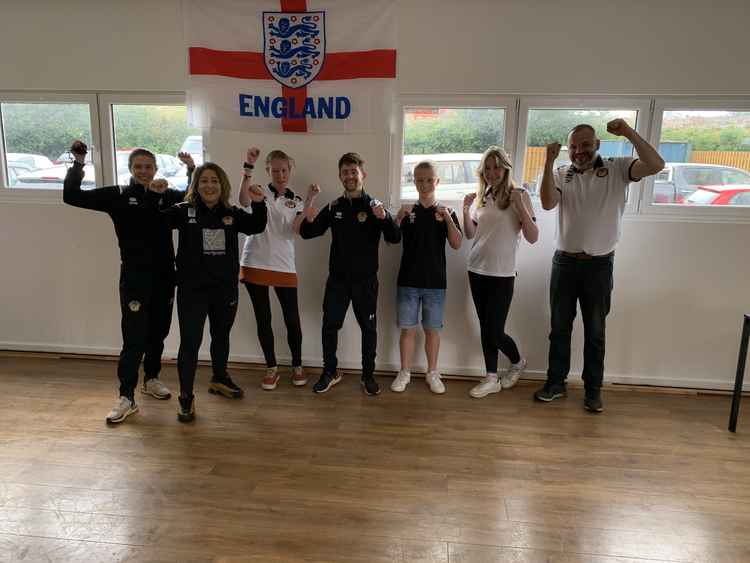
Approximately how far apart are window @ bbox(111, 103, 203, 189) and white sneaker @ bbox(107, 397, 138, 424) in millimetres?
1520

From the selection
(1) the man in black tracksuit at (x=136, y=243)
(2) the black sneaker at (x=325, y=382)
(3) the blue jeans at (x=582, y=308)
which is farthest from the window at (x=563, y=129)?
(1) the man in black tracksuit at (x=136, y=243)

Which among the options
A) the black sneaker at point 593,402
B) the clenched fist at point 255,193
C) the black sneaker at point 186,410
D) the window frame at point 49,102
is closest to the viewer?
the clenched fist at point 255,193

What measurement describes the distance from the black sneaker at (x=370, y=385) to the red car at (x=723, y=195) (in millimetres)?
2298

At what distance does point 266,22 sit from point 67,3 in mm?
1337

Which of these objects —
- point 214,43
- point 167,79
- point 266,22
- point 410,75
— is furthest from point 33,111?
point 410,75

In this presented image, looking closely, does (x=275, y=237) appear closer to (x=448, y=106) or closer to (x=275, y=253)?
(x=275, y=253)

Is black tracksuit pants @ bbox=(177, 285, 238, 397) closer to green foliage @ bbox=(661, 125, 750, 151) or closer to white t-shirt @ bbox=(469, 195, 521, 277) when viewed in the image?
white t-shirt @ bbox=(469, 195, 521, 277)

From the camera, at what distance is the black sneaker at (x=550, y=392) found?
3326 millimetres

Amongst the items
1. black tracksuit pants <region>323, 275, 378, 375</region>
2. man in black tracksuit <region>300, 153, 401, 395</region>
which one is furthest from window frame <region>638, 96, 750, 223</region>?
black tracksuit pants <region>323, 275, 378, 375</region>

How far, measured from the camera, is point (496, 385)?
346cm

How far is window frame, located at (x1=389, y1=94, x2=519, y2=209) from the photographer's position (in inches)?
134

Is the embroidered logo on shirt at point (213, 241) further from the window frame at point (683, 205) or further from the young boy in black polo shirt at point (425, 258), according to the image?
the window frame at point (683, 205)

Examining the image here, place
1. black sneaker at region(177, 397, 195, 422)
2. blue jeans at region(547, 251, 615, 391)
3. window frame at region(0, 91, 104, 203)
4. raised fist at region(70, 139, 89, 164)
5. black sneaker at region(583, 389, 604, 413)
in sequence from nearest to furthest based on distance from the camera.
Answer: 1. raised fist at region(70, 139, 89, 164)
2. black sneaker at region(177, 397, 195, 422)
3. blue jeans at region(547, 251, 615, 391)
4. black sneaker at region(583, 389, 604, 413)
5. window frame at region(0, 91, 104, 203)

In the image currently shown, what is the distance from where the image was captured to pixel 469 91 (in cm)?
339
